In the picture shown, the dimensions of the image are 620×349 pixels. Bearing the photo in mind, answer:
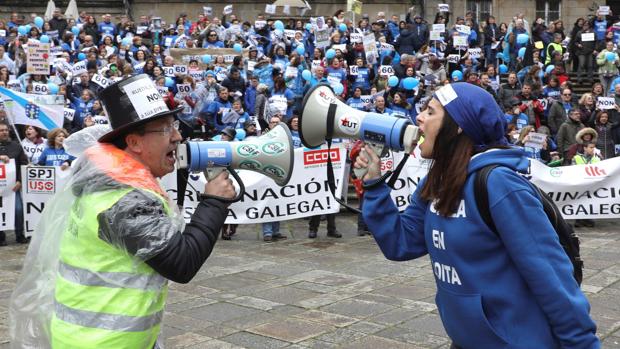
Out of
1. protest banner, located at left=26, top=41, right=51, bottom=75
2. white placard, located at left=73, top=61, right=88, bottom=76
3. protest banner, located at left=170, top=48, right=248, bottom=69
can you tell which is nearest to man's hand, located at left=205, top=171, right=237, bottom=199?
protest banner, located at left=26, top=41, right=51, bottom=75

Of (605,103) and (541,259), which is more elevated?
(541,259)

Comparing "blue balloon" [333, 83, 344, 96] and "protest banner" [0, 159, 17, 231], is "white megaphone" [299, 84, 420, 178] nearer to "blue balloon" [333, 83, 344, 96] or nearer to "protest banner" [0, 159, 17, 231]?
"protest banner" [0, 159, 17, 231]

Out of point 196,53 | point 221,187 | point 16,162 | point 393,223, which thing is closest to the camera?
point 221,187

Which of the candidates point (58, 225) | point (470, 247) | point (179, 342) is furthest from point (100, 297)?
point (179, 342)

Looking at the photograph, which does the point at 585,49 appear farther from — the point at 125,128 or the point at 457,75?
the point at 125,128

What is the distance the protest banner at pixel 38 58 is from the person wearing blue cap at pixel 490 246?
44.5 feet

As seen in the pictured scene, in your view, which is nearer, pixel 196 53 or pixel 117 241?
pixel 117 241

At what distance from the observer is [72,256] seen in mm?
2527

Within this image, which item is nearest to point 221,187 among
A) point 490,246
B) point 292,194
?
point 490,246

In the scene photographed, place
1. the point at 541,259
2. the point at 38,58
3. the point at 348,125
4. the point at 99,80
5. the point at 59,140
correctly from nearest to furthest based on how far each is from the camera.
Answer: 1. the point at 541,259
2. the point at 348,125
3. the point at 59,140
4. the point at 99,80
5. the point at 38,58

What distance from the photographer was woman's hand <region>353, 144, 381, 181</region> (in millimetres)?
2850

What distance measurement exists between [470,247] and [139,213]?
41.5 inches

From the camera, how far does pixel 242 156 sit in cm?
283

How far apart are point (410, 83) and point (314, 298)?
9.77m
